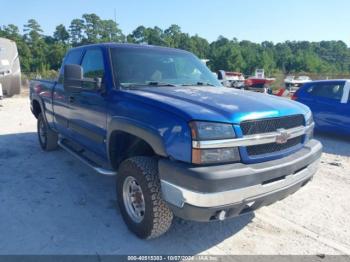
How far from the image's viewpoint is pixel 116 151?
386 centimetres

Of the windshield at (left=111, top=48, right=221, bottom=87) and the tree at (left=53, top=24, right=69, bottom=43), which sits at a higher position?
the tree at (left=53, top=24, right=69, bottom=43)

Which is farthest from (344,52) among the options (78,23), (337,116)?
(337,116)

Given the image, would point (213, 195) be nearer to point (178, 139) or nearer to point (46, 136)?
point (178, 139)

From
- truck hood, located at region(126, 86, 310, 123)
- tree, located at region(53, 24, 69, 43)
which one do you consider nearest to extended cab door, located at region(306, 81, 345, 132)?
truck hood, located at region(126, 86, 310, 123)

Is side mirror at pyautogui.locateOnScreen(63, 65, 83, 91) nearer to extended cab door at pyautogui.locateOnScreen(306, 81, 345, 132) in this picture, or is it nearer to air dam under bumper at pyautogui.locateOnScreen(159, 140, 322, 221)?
air dam under bumper at pyautogui.locateOnScreen(159, 140, 322, 221)

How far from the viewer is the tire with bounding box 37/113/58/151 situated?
6420 mm

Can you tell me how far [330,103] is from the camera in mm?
8375

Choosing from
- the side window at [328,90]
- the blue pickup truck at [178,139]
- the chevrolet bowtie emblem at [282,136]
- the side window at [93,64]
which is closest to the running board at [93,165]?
the blue pickup truck at [178,139]

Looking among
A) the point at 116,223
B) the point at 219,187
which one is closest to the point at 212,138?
the point at 219,187

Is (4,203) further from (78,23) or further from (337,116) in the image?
(78,23)

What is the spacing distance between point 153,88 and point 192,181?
1457 mm

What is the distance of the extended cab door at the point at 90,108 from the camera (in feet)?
13.1


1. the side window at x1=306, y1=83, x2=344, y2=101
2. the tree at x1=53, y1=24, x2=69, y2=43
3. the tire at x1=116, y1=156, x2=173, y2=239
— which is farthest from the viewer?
the tree at x1=53, y1=24, x2=69, y2=43

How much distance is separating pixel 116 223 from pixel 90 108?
1.43 meters
